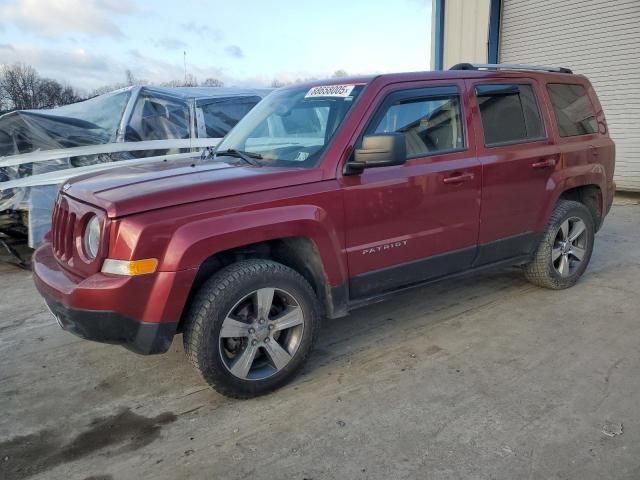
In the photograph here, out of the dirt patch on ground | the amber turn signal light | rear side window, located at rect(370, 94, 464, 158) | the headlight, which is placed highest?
rear side window, located at rect(370, 94, 464, 158)

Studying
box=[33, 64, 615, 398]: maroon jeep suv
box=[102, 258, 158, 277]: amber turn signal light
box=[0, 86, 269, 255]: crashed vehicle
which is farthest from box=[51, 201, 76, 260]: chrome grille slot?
box=[0, 86, 269, 255]: crashed vehicle

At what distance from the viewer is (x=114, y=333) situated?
2670 millimetres

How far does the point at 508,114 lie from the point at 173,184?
2.74 metres

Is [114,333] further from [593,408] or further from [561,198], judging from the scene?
[561,198]

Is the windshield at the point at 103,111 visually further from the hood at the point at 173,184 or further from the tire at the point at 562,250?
the tire at the point at 562,250

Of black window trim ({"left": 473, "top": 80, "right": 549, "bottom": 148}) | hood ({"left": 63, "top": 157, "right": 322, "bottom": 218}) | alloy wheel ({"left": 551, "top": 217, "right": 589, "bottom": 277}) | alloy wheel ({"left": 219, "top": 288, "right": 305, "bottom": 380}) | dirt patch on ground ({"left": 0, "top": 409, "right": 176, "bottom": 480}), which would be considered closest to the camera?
dirt patch on ground ({"left": 0, "top": 409, "right": 176, "bottom": 480})

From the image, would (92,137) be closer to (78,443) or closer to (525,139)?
(78,443)

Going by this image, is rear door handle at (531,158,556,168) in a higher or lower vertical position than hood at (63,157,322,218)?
→ lower

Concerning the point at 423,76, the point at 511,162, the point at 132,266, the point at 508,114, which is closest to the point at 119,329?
the point at 132,266

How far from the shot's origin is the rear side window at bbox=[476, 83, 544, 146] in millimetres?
3904

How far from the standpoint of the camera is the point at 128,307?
2.62 m

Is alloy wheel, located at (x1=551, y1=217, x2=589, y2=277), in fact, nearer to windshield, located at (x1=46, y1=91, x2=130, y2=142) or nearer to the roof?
the roof

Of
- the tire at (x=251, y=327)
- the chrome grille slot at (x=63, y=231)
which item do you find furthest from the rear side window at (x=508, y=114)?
the chrome grille slot at (x=63, y=231)

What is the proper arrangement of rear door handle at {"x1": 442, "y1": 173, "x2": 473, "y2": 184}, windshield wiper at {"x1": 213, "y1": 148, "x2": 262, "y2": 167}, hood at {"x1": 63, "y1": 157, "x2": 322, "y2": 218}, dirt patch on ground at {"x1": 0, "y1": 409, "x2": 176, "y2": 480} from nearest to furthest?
dirt patch on ground at {"x1": 0, "y1": 409, "x2": 176, "y2": 480} < hood at {"x1": 63, "y1": 157, "x2": 322, "y2": 218} < windshield wiper at {"x1": 213, "y1": 148, "x2": 262, "y2": 167} < rear door handle at {"x1": 442, "y1": 173, "x2": 473, "y2": 184}
